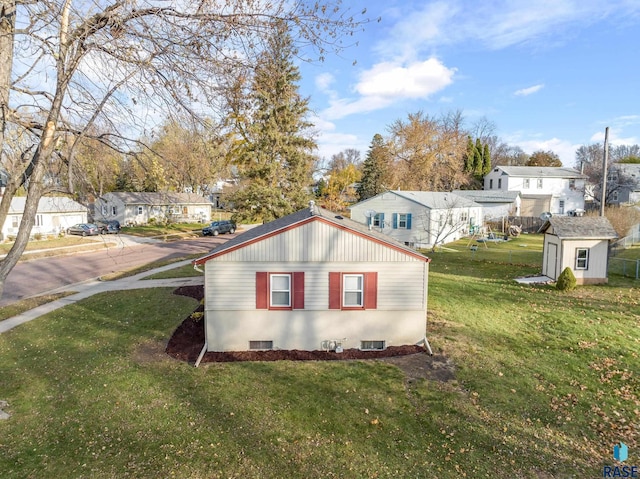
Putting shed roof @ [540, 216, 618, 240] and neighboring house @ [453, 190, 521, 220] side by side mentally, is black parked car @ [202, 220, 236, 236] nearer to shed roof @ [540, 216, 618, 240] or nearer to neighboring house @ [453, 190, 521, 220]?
neighboring house @ [453, 190, 521, 220]

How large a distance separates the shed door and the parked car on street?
118 ft

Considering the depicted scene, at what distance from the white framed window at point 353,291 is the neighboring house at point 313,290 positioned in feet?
0.10

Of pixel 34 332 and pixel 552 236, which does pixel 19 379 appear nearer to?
pixel 34 332

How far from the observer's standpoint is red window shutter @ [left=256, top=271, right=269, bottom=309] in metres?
11.8

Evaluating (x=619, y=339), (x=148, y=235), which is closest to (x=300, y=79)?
(x=148, y=235)

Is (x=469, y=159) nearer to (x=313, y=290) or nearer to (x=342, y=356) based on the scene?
(x=313, y=290)

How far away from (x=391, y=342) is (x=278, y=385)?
13.6ft

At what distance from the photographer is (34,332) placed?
1366cm

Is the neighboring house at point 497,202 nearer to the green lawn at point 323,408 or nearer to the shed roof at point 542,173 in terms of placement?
the shed roof at point 542,173

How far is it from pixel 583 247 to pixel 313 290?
14.7 m

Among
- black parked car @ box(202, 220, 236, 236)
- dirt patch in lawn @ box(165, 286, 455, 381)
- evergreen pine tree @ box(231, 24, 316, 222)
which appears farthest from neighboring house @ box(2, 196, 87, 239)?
dirt patch in lawn @ box(165, 286, 455, 381)

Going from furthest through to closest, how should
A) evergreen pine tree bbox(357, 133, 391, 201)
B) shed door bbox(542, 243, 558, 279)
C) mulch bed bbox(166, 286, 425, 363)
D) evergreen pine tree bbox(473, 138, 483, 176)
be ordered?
evergreen pine tree bbox(473, 138, 483, 176) < evergreen pine tree bbox(357, 133, 391, 201) < shed door bbox(542, 243, 558, 279) < mulch bed bbox(166, 286, 425, 363)

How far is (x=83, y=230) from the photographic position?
36.8m

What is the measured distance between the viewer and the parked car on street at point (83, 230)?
119 ft
